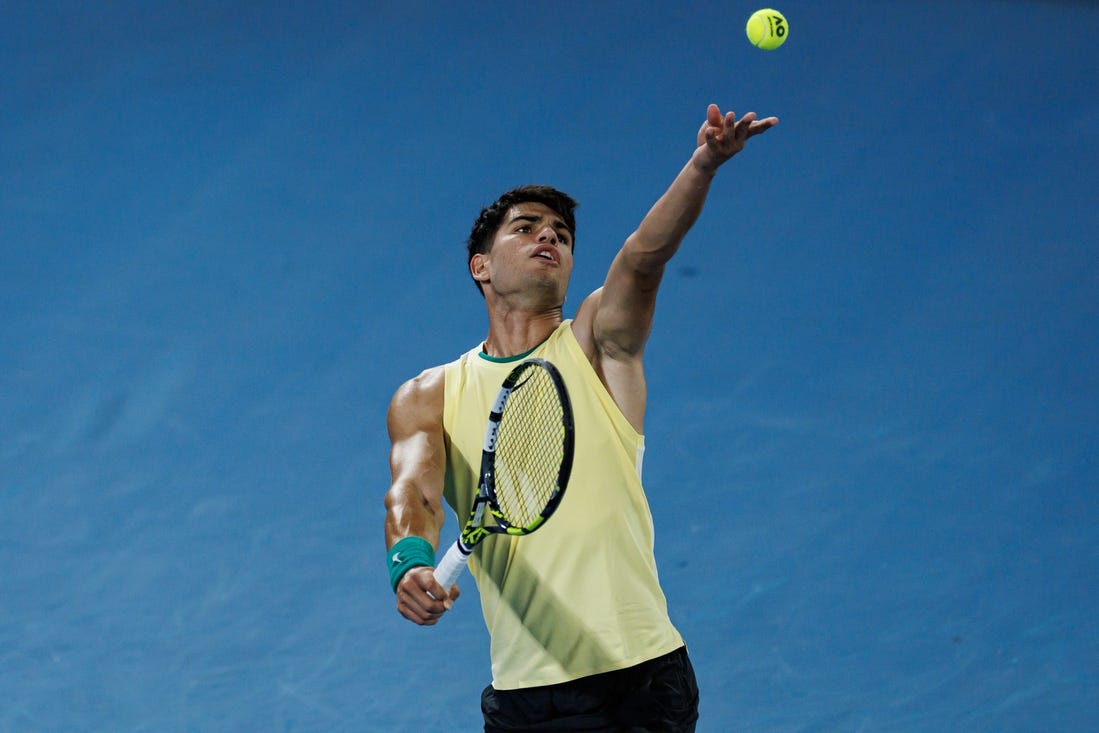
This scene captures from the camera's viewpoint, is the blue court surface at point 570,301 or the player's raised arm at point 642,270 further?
the blue court surface at point 570,301

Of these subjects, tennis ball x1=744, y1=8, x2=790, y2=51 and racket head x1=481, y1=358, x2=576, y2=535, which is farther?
tennis ball x1=744, y1=8, x2=790, y2=51

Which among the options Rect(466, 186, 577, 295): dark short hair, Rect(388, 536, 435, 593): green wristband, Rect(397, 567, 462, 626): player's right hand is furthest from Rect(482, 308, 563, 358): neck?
Rect(397, 567, 462, 626): player's right hand

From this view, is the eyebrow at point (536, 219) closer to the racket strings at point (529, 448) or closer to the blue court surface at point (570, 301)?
the racket strings at point (529, 448)

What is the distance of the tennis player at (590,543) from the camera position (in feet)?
9.16

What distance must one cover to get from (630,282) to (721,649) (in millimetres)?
2480

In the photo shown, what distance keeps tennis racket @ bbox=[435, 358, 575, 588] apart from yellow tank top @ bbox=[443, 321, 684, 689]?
0.05 metres

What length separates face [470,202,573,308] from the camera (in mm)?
3168

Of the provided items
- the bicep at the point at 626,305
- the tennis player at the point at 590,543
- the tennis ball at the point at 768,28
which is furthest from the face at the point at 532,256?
the tennis ball at the point at 768,28

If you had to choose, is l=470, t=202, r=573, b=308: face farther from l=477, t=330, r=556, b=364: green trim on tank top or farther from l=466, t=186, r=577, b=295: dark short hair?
l=477, t=330, r=556, b=364: green trim on tank top

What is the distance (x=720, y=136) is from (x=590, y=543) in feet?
2.99

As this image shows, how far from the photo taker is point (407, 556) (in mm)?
2695

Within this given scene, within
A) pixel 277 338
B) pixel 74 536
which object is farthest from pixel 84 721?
pixel 277 338

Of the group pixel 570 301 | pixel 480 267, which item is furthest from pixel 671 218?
pixel 570 301

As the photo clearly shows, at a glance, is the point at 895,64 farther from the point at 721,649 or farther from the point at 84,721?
the point at 84,721
